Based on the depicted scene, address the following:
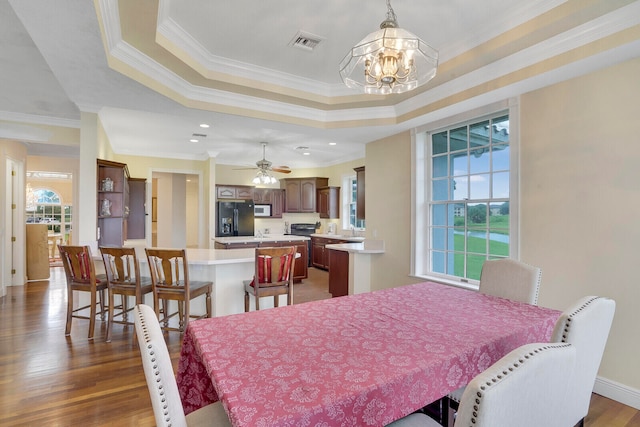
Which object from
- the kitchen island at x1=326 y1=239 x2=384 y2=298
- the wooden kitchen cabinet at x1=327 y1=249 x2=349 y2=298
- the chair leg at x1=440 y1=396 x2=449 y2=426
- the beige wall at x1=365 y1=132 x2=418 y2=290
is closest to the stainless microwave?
the wooden kitchen cabinet at x1=327 y1=249 x2=349 y2=298

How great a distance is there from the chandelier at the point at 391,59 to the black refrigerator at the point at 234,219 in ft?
17.7

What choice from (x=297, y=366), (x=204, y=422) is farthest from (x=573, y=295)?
(x=204, y=422)

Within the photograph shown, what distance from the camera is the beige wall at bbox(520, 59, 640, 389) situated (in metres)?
2.22

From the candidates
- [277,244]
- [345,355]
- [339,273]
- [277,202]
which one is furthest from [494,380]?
[277,202]

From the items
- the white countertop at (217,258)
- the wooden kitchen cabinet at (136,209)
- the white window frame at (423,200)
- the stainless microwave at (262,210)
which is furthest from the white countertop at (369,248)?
the wooden kitchen cabinet at (136,209)

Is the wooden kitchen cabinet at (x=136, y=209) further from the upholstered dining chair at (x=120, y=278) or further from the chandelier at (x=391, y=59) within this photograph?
the chandelier at (x=391, y=59)

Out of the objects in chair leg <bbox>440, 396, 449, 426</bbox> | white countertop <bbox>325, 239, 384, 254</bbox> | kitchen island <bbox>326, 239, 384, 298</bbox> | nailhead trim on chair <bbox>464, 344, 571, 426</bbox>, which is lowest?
chair leg <bbox>440, 396, 449, 426</bbox>

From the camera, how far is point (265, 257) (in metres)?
3.10

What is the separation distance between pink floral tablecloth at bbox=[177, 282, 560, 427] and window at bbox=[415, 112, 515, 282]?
1.42 metres

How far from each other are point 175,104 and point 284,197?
5.01 metres

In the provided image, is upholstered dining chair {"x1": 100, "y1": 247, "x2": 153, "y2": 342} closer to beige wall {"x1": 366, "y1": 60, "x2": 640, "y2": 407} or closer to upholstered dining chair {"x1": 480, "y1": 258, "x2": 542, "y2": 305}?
upholstered dining chair {"x1": 480, "y1": 258, "x2": 542, "y2": 305}

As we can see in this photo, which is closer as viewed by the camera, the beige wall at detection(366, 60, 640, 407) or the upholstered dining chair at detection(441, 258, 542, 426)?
the upholstered dining chair at detection(441, 258, 542, 426)

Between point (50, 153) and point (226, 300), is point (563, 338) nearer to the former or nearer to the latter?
point (226, 300)

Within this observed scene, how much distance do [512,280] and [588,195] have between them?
3.16 feet
